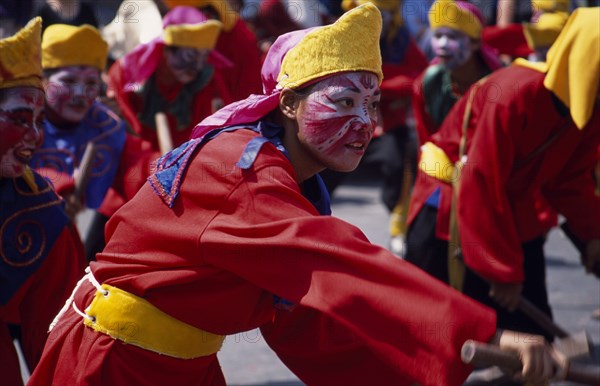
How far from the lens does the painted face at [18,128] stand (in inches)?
153

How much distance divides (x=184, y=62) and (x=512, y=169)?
2.06 m

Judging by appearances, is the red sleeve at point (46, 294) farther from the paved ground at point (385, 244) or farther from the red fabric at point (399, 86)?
the red fabric at point (399, 86)

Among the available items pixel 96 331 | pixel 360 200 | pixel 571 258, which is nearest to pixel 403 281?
pixel 96 331

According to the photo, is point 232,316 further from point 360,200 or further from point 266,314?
point 360,200

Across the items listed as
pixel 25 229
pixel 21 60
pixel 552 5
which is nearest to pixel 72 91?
pixel 21 60

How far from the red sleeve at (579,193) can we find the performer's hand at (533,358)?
2444 millimetres

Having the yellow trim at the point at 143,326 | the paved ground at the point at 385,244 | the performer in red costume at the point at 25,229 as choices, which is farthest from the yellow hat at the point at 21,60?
the paved ground at the point at 385,244

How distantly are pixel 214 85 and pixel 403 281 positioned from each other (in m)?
3.93

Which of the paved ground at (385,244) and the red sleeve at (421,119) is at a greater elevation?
the red sleeve at (421,119)

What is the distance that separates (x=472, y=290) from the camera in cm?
520

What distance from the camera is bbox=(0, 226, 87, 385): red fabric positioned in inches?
151

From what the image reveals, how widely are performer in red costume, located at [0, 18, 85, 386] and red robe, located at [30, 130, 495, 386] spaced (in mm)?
502

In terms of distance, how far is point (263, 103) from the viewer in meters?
3.22

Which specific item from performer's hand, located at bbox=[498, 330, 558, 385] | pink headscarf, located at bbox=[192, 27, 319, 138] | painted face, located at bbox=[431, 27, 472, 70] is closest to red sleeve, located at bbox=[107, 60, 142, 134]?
painted face, located at bbox=[431, 27, 472, 70]
